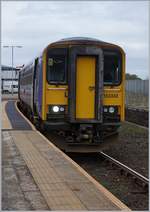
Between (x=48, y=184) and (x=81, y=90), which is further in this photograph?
(x=81, y=90)

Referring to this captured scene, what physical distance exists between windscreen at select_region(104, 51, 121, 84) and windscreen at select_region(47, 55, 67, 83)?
3.78 feet

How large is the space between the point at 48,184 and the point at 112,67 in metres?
6.15

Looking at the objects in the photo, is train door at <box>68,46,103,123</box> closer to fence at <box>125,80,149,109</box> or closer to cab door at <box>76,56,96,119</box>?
cab door at <box>76,56,96,119</box>

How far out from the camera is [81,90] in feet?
43.8

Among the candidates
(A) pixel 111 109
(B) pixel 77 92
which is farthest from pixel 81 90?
(A) pixel 111 109

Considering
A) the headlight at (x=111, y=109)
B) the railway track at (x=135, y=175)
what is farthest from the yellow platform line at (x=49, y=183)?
the headlight at (x=111, y=109)

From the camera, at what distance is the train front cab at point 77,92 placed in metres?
13.3

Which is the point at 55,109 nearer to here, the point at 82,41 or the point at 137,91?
the point at 82,41

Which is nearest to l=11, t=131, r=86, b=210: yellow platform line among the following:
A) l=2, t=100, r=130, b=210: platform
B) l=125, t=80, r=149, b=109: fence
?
l=2, t=100, r=130, b=210: platform

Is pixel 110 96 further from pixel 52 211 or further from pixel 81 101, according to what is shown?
pixel 52 211

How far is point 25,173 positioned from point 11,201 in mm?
2175

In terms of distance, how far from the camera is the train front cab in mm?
13273

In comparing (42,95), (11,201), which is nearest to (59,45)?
(42,95)

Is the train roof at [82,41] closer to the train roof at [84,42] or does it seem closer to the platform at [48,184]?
the train roof at [84,42]
